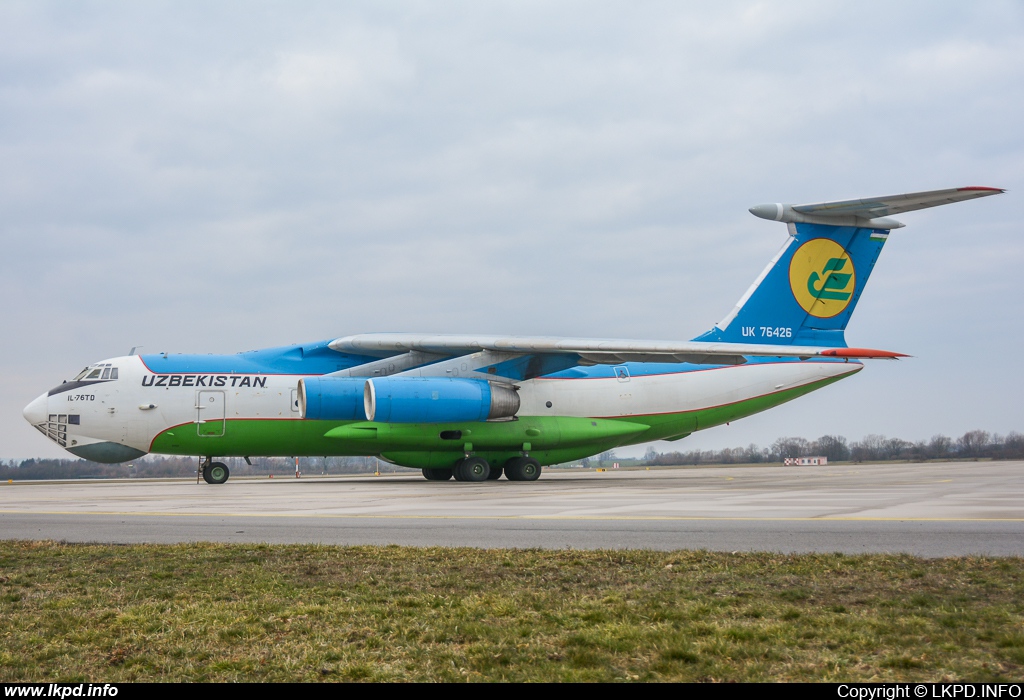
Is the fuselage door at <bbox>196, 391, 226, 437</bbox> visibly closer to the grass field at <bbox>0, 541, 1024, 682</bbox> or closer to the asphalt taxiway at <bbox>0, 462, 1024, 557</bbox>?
the asphalt taxiway at <bbox>0, 462, 1024, 557</bbox>

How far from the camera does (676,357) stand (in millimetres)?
20922

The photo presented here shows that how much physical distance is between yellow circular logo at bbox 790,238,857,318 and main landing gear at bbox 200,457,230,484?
15618 mm

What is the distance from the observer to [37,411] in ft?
65.6

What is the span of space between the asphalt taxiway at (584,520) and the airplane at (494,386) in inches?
199

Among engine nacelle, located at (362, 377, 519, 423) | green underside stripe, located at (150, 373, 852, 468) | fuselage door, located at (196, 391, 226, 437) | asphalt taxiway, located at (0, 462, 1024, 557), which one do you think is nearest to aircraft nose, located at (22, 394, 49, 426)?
green underside stripe, located at (150, 373, 852, 468)

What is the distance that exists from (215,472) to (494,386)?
Answer: 739 centimetres

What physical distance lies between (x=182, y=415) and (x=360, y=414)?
4.21 m

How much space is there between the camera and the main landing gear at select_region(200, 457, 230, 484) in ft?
69.7

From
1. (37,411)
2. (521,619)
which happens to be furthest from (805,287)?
(521,619)

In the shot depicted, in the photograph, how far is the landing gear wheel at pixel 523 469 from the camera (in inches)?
866

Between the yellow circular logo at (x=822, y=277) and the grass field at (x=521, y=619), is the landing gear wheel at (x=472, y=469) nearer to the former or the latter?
the yellow circular logo at (x=822, y=277)


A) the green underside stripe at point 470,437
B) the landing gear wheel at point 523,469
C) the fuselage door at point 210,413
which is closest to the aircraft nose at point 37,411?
the green underside stripe at point 470,437

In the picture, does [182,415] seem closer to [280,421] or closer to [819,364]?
[280,421]
